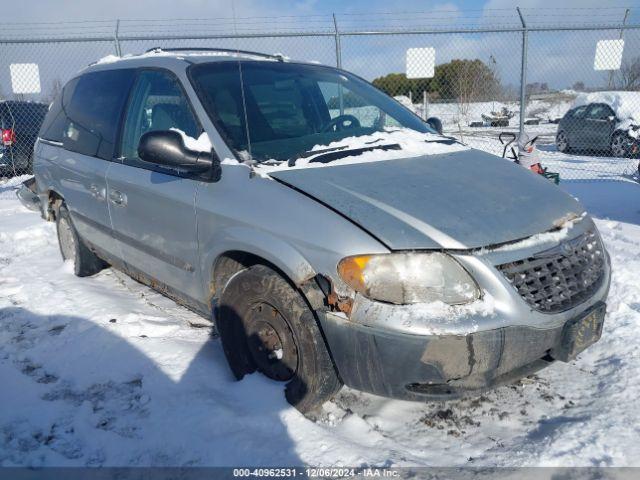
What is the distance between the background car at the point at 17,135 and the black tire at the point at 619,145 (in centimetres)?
1277

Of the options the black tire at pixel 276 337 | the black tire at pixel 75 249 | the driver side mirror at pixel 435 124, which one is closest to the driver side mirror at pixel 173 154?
the black tire at pixel 276 337

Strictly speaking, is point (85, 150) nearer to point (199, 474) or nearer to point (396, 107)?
point (396, 107)

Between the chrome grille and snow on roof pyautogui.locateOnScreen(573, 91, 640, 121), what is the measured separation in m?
12.0

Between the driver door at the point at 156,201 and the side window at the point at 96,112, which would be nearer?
the driver door at the point at 156,201

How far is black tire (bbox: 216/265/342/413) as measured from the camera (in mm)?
2426

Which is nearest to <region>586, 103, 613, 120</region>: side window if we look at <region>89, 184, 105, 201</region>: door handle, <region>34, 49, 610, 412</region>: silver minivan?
<region>34, 49, 610, 412</region>: silver minivan

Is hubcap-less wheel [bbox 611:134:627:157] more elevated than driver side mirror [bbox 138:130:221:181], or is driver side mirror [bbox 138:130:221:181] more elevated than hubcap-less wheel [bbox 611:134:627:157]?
driver side mirror [bbox 138:130:221:181]

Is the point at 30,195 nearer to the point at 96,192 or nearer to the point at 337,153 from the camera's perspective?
the point at 96,192

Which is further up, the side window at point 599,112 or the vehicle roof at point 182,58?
the vehicle roof at point 182,58

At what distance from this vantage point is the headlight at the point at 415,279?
86.3 inches

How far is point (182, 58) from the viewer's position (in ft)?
11.1

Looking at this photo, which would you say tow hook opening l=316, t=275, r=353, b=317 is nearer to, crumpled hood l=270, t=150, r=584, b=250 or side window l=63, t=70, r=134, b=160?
crumpled hood l=270, t=150, r=584, b=250

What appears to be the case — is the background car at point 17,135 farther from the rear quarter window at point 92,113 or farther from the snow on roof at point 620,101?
the snow on roof at point 620,101

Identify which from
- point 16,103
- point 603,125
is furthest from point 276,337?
point 603,125
